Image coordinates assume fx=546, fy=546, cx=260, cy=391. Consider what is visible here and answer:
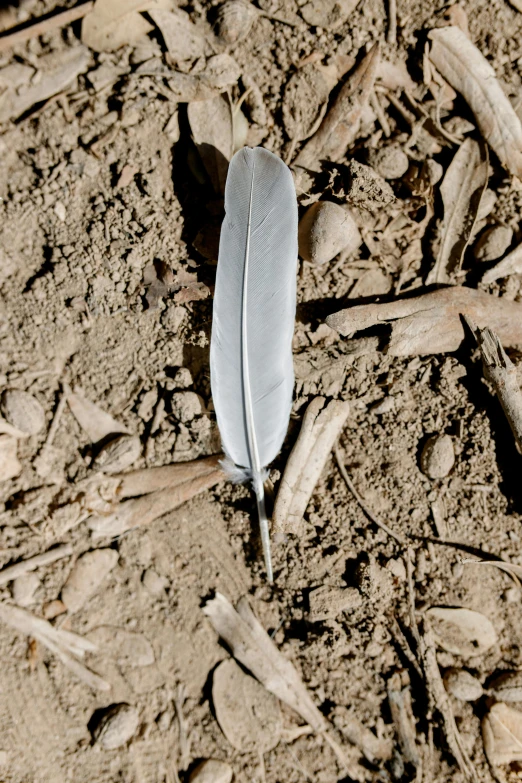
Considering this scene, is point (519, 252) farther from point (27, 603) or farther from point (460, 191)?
point (27, 603)

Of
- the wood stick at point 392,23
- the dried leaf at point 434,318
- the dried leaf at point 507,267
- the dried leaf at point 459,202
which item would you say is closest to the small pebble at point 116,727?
the dried leaf at point 434,318

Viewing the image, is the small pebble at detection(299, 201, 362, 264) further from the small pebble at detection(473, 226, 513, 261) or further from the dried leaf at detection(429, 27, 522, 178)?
the dried leaf at detection(429, 27, 522, 178)

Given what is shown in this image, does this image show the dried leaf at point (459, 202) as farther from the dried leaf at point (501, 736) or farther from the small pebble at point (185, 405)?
the dried leaf at point (501, 736)

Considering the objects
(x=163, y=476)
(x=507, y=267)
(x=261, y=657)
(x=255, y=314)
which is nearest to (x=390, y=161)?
(x=507, y=267)

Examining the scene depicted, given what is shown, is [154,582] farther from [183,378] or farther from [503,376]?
[503,376]

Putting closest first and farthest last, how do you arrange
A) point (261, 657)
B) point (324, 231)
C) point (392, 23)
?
point (324, 231) → point (392, 23) → point (261, 657)

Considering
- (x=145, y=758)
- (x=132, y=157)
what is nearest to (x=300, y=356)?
(x=132, y=157)
